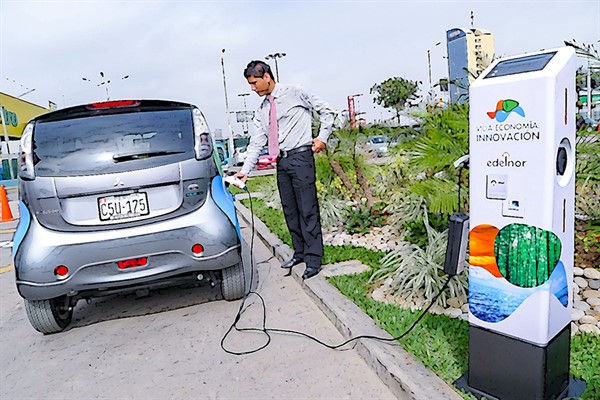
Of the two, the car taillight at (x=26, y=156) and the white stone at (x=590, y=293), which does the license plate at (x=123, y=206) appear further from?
the white stone at (x=590, y=293)

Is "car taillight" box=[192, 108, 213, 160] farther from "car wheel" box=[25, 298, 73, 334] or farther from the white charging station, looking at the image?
the white charging station

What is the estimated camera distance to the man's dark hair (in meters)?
4.04

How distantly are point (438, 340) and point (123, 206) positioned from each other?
2356 mm

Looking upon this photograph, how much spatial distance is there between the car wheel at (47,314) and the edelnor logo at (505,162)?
3.25m

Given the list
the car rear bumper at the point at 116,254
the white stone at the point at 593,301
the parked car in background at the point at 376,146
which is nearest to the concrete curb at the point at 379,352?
the car rear bumper at the point at 116,254

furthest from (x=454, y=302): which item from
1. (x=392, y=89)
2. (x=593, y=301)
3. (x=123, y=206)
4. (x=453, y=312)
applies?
(x=392, y=89)

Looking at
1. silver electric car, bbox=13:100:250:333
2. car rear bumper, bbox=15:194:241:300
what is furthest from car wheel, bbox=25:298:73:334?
car rear bumper, bbox=15:194:241:300

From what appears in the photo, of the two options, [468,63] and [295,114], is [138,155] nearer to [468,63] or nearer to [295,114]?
[295,114]

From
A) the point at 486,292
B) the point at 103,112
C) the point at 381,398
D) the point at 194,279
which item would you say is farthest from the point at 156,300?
the point at 486,292

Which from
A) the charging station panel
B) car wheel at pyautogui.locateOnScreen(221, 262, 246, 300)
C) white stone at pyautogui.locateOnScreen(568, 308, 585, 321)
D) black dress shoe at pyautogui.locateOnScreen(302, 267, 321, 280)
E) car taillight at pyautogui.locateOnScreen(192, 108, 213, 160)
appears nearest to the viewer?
the charging station panel

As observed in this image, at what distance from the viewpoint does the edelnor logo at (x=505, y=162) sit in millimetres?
1882

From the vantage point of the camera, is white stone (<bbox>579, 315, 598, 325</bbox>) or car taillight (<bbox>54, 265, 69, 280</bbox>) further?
car taillight (<bbox>54, 265, 69, 280</bbox>)

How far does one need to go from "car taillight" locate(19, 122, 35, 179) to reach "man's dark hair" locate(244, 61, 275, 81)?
5.91 ft

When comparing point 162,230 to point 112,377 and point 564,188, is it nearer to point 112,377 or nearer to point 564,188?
point 112,377
